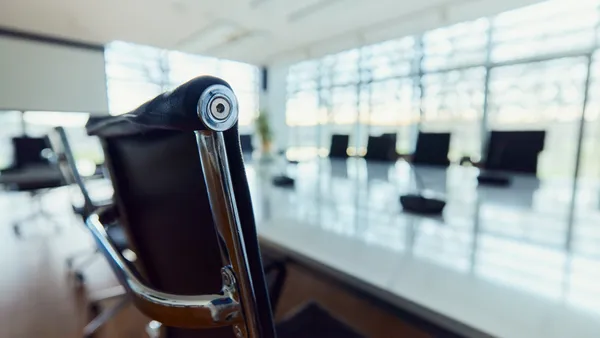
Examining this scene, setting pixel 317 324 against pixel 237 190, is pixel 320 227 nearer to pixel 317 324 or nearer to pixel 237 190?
pixel 317 324

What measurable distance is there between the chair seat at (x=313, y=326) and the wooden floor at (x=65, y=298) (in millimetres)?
148

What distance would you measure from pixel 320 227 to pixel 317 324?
1.00 ft

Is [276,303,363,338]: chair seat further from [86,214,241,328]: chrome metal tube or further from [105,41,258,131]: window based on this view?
[105,41,258,131]: window

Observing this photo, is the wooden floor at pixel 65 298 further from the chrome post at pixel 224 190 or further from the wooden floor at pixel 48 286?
the chrome post at pixel 224 190

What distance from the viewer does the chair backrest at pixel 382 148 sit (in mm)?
3932

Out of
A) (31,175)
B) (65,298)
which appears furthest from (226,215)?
(31,175)

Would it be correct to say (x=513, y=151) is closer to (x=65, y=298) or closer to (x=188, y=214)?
(x=188, y=214)

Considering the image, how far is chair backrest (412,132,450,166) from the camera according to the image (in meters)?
3.21

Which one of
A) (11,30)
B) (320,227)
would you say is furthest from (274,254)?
(11,30)

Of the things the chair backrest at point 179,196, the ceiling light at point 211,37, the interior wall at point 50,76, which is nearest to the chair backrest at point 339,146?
the ceiling light at point 211,37

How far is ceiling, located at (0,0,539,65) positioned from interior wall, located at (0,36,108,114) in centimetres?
36

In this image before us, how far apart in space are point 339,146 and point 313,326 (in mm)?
3683

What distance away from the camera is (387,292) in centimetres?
63

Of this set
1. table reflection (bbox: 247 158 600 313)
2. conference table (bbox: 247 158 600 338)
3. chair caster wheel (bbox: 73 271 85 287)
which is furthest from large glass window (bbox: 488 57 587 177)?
chair caster wheel (bbox: 73 271 85 287)
